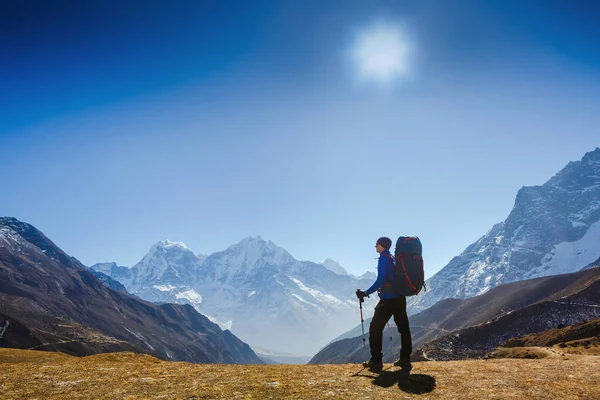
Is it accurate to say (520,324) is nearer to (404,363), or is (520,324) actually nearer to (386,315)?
(404,363)

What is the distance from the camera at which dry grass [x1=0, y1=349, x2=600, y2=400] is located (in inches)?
336

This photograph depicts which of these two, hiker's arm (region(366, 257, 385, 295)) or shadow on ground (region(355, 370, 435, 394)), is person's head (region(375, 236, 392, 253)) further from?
shadow on ground (region(355, 370, 435, 394))

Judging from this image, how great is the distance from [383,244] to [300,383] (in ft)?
18.5

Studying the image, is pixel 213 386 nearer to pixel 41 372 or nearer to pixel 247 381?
pixel 247 381

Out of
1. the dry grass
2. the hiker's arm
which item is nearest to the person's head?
the hiker's arm

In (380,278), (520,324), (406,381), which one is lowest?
(520,324)

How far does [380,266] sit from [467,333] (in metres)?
146

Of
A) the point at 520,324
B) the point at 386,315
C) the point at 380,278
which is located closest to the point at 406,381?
the point at 386,315

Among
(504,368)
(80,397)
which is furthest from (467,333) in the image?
(80,397)

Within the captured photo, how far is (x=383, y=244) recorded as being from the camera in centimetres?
1345

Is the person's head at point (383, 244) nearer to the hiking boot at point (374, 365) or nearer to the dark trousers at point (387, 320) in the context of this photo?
the dark trousers at point (387, 320)

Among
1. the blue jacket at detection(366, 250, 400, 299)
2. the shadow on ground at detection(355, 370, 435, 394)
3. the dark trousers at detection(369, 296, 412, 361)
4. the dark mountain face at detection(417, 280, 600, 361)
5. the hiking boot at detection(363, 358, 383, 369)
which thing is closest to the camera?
the shadow on ground at detection(355, 370, 435, 394)

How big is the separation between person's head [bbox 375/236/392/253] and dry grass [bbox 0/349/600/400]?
3.95 metres

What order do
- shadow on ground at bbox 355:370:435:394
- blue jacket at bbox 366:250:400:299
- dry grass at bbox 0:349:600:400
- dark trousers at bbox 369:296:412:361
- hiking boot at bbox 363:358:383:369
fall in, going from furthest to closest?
blue jacket at bbox 366:250:400:299
dark trousers at bbox 369:296:412:361
hiking boot at bbox 363:358:383:369
shadow on ground at bbox 355:370:435:394
dry grass at bbox 0:349:600:400
